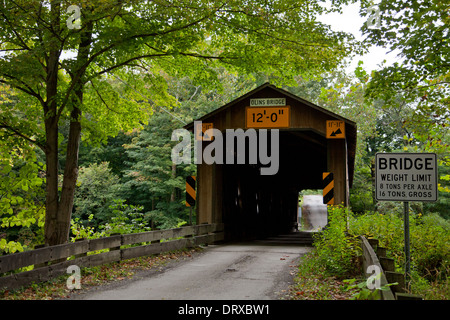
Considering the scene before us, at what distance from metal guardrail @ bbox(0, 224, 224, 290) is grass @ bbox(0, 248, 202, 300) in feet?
0.32

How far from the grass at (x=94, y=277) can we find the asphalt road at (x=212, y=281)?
304 mm

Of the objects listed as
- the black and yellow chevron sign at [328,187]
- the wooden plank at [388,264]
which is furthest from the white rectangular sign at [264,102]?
the wooden plank at [388,264]

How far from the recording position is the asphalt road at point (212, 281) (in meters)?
6.15

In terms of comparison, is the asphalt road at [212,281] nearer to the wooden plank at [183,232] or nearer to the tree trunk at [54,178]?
the wooden plank at [183,232]

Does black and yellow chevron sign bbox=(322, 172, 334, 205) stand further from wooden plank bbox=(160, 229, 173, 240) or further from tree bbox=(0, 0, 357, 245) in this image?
wooden plank bbox=(160, 229, 173, 240)

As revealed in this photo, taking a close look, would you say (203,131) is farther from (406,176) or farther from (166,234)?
(406,176)

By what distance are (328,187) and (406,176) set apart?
6722 mm

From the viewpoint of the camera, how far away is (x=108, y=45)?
341 inches

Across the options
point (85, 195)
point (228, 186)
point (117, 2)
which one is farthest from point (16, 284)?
point (85, 195)

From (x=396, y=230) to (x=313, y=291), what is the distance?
8.61ft

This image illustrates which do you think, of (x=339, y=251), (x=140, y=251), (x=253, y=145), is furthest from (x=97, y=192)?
(x=339, y=251)

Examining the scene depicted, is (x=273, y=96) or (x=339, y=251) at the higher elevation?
(x=273, y=96)

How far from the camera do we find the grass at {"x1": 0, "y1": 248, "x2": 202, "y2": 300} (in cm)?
607
